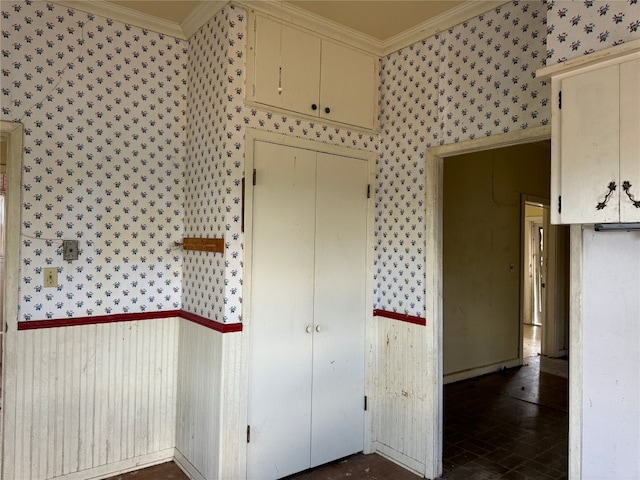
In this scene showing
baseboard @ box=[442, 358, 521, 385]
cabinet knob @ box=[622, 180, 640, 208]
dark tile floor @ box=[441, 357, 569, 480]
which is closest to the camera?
cabinet knob @ box=[622, 180, 640, 208]

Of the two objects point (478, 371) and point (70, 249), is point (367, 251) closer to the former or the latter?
point (70, 249)

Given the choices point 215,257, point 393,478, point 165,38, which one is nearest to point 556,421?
point 393,478

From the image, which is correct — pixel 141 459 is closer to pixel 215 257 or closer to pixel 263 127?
pixel 215 257

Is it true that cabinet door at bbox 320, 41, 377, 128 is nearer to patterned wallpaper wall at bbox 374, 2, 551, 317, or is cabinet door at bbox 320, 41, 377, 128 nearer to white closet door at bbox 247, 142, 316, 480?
patterned wallpaper wall at bbox 374, 2, 551, 317

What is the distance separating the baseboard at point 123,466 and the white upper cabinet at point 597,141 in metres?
2.69

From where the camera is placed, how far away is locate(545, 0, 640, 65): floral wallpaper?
1608mm

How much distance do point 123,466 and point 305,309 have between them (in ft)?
4.85

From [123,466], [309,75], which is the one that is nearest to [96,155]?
[309,75]

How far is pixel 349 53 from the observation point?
9.62ft

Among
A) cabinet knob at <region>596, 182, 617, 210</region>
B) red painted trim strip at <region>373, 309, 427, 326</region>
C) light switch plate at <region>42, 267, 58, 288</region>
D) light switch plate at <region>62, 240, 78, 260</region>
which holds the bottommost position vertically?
red painted trim strip at <region>373, 309, 427, 326</region>

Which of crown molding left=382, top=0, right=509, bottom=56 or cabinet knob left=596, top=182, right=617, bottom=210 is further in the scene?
crown molding left=382, top=0, right=509, bottom=56

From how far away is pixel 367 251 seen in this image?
9.98ft

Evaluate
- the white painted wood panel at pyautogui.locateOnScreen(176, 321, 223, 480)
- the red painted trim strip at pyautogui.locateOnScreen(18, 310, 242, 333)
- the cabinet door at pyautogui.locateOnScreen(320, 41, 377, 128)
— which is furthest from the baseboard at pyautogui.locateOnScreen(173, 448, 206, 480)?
the cabinet door at pyautogui.locateOnScreen(320, 41, 377, 128)

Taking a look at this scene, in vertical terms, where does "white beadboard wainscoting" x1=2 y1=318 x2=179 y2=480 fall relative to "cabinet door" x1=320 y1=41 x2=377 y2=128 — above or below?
below
